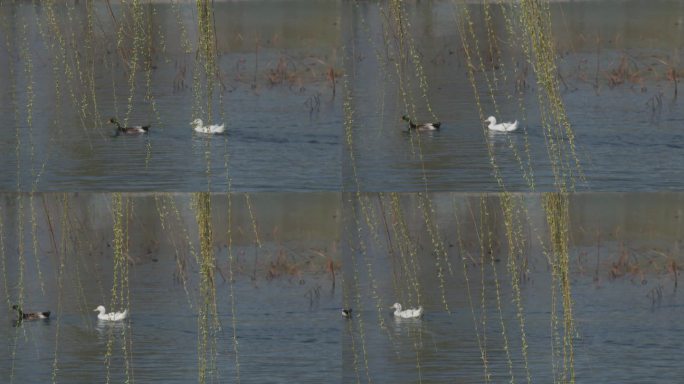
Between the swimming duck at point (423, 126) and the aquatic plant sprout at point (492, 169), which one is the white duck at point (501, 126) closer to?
the aquatic plant sprout at point (492, 169)

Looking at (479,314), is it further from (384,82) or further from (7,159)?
(7,159)

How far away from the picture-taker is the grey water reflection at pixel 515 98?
654 centimetres

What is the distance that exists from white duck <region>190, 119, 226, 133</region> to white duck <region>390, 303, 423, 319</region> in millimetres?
1057

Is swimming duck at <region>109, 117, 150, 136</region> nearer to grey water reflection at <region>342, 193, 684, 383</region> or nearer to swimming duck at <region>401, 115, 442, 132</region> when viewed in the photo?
grey water reflection at <region>342, 193, 684, 383</region>

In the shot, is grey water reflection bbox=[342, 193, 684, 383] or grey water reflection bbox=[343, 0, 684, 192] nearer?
grey water reflection bbox=[343, 0, 684, 192]

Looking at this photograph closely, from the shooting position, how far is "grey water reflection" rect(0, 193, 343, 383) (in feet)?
21.9

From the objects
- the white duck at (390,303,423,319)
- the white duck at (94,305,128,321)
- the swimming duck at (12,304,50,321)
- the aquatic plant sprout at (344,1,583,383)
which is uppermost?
the aquatic plant sprout at (344,1,583,383)

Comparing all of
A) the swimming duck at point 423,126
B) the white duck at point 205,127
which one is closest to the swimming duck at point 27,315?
the white duck at point 205,127

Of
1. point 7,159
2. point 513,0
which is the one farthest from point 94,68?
point 513,0

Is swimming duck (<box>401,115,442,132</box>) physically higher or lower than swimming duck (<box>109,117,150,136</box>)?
lower

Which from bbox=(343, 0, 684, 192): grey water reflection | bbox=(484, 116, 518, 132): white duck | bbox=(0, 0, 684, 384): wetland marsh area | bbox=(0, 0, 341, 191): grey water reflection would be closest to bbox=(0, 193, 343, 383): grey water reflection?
bbox=(0, 0, 684, 384): wetland marsh area

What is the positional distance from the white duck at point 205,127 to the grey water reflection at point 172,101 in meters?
0.03

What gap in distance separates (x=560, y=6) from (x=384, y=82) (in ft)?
2.65

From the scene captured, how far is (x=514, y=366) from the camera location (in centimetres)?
671
